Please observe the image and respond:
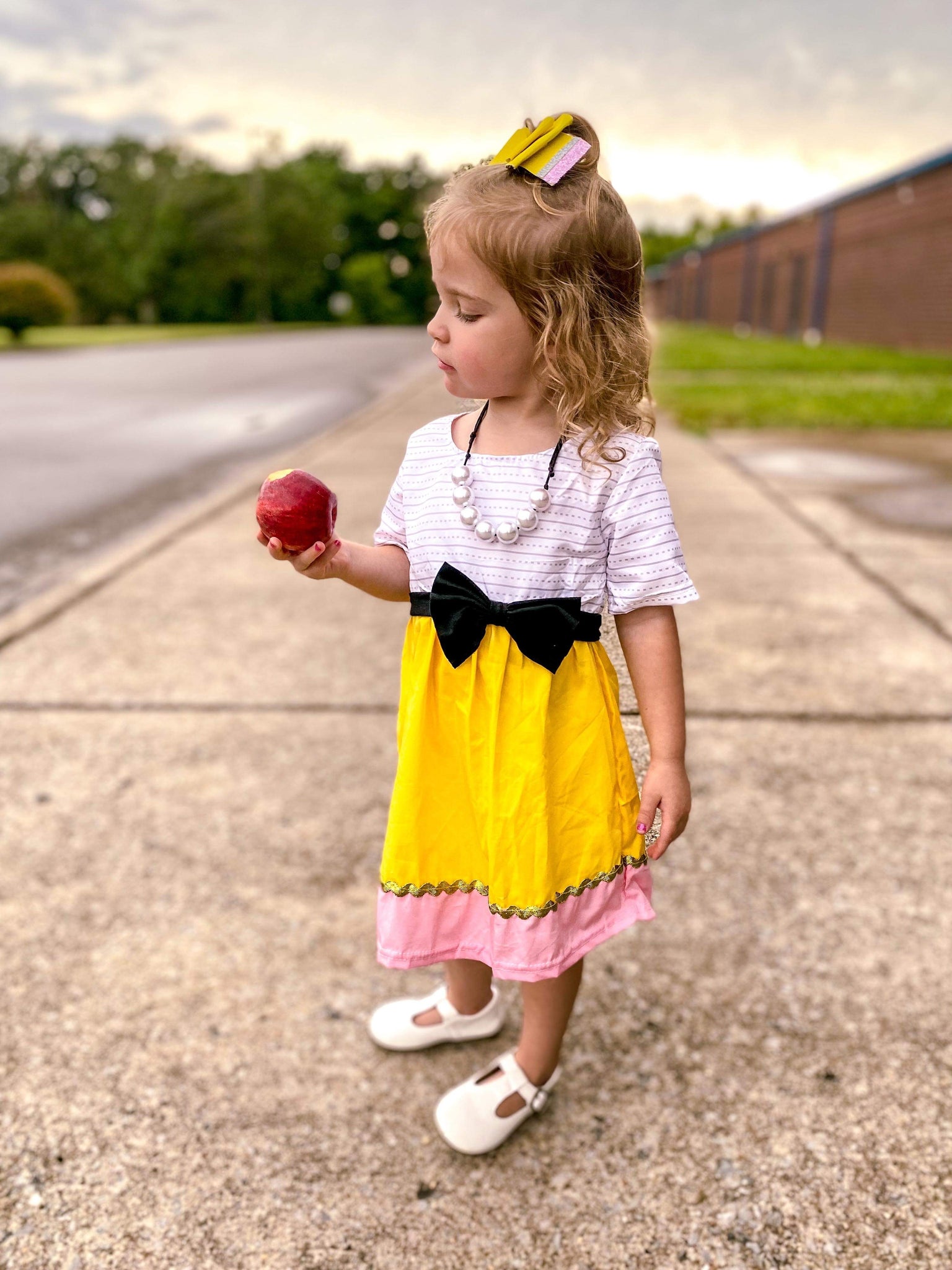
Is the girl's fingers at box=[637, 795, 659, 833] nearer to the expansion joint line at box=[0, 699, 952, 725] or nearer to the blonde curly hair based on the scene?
the blonde curly hair

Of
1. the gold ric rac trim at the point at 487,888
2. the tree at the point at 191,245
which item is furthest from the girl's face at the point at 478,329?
the tree at the point at 191,245

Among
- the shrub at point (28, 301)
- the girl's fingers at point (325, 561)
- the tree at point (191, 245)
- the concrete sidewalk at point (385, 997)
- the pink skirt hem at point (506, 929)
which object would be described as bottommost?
the concrete sidewalk at point (385, 997)

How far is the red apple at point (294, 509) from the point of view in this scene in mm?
1369

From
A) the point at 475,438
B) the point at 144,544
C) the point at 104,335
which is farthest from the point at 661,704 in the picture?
the point at 104,335

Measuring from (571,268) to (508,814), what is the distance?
0.74 meters

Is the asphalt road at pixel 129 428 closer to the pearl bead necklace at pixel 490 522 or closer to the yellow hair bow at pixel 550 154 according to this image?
the pearl bead necklace at pixel 490 522

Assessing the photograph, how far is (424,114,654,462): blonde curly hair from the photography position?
130 cm

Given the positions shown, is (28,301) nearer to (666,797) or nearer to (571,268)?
(571,268)

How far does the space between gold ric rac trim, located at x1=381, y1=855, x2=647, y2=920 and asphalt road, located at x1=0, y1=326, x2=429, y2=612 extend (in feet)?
11.0

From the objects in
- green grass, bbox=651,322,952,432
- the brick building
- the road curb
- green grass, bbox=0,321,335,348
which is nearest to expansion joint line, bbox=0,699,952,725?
the road curb

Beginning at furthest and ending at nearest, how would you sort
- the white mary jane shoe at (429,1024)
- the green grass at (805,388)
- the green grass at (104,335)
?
the green grass at (104,335), the green grass at (805,388), the white mary jane shoe at (429,1024)

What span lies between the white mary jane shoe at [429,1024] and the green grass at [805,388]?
399 centimetres

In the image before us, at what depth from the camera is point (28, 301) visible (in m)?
29.0

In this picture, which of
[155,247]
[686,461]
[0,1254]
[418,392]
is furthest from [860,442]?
[155,247]
